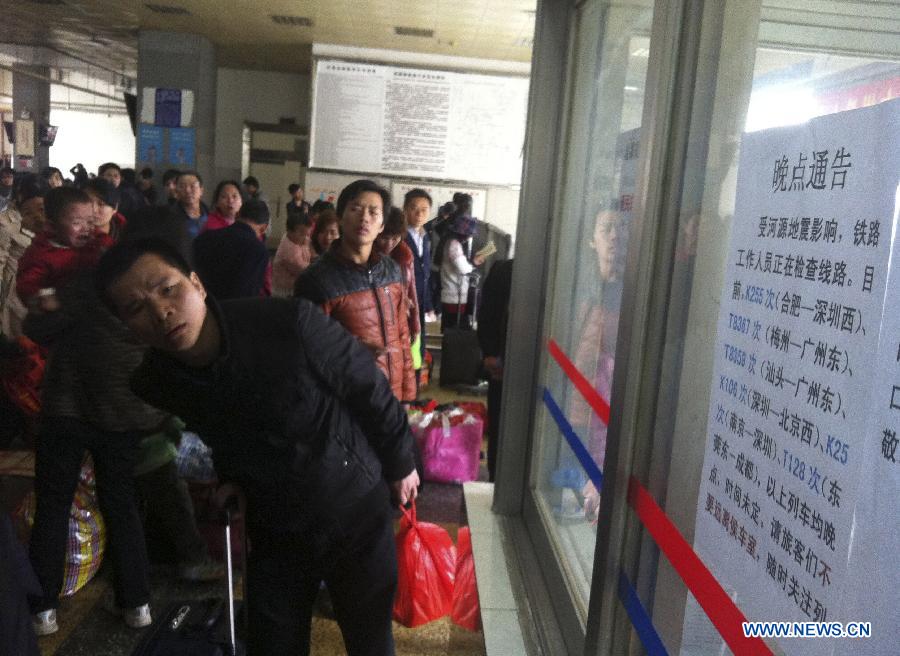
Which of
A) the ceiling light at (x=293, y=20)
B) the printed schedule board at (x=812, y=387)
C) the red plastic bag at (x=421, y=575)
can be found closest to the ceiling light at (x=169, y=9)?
the ceiling light at (x=293, y=20)

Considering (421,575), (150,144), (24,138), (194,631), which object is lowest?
(421,575)

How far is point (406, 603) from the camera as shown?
2.84 m

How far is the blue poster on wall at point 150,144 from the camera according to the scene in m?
10.1

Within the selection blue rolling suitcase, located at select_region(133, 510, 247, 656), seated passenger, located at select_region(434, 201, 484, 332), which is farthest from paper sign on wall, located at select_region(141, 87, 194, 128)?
blue rolling suitcase, located at select_region(133, 510, 247, 656)

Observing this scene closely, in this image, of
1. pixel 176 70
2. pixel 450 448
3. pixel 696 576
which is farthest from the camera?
pixel 176 70

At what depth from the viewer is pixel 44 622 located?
2.70 metres

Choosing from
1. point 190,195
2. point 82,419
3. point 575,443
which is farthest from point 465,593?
point 190,195

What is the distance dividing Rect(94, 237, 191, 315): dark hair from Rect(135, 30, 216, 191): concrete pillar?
29.8ft

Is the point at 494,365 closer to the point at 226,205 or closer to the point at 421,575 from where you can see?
the point at 421,575

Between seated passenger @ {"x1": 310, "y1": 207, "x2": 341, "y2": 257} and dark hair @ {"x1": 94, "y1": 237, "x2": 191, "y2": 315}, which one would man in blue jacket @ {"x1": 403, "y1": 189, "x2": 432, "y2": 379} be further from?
dark hair @ {"x1": 94, "y1": 237, "x2": 191, "y2": 315}

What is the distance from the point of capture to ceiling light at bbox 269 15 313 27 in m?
8.47

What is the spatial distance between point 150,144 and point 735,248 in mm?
10407

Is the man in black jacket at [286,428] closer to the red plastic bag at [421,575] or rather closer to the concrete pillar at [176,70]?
the red plastic bag at [421,575]

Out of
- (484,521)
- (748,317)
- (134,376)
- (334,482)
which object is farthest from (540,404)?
(748,317)
